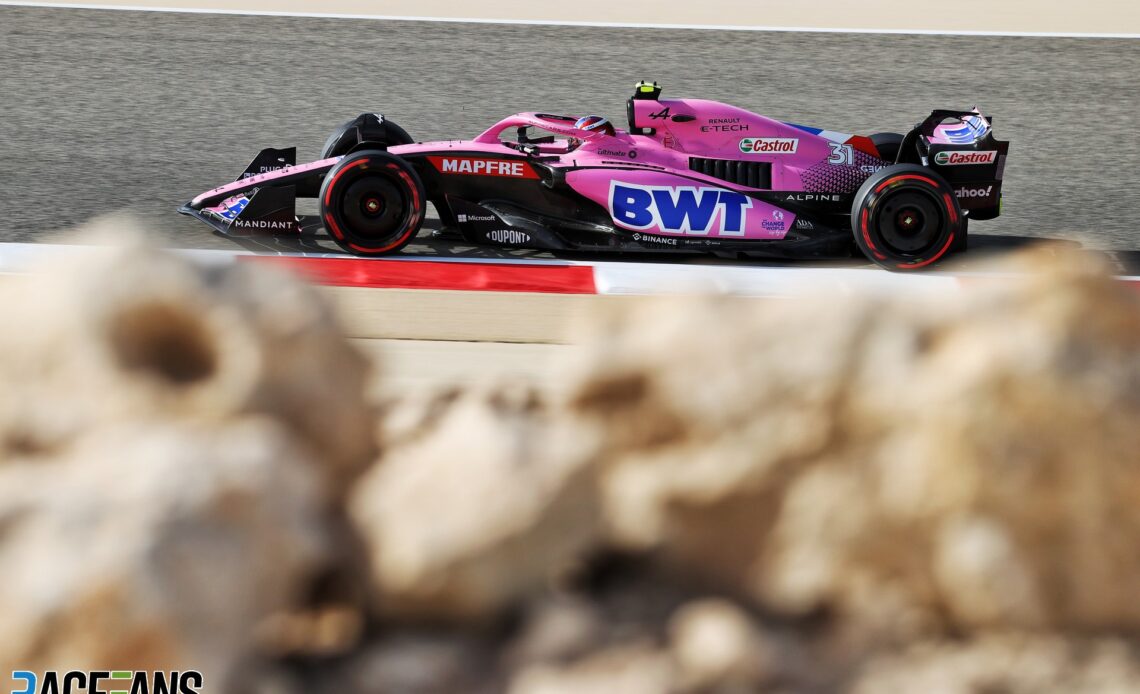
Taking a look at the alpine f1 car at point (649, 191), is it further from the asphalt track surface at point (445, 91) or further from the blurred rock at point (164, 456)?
the blurred rock at point (164, 456)

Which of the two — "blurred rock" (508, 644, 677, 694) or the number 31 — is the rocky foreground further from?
A: the number 31

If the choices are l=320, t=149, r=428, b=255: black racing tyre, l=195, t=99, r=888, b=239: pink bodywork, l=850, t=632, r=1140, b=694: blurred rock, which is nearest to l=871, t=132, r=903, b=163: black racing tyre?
l=195, t=99, r=888, b=239: pink bodywork

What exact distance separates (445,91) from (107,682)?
8.91m

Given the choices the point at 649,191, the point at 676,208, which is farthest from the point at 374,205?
the point at 676,208

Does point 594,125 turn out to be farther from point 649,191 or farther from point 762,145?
point 762,145

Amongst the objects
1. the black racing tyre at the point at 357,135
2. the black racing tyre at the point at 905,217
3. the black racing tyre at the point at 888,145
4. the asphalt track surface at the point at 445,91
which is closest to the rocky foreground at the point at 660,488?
the black racing tyre at the point at 905,217

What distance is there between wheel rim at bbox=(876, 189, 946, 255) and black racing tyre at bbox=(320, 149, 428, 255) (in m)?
2.19

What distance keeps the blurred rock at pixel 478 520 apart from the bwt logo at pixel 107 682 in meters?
0.31

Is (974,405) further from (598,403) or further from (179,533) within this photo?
(179,533)

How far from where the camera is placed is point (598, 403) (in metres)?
1.93

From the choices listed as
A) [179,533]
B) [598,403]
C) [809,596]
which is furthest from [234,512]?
[809,596]

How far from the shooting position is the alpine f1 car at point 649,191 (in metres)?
6.36

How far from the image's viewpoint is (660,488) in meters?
1.90

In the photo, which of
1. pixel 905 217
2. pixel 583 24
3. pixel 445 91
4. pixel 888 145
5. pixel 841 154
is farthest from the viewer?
pixel 583 24
